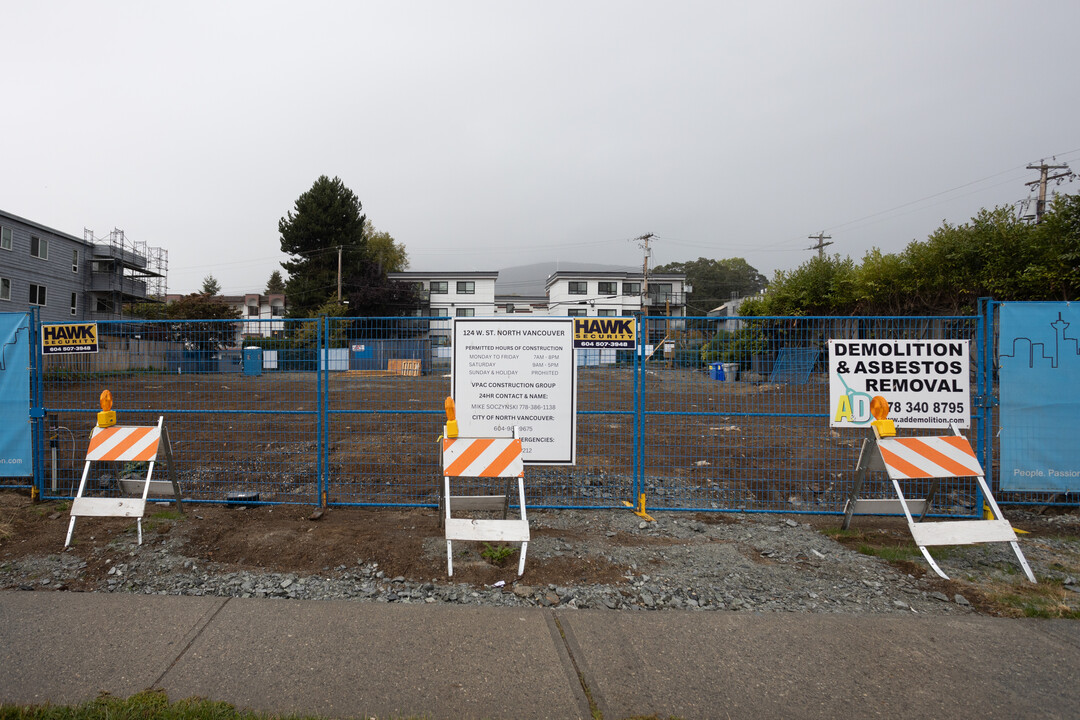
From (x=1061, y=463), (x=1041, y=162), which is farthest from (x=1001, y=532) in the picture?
(x=1041, y=162)

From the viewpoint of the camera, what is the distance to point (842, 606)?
13.8ft

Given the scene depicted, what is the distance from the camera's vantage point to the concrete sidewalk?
3.01 meters

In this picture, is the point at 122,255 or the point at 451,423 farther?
the point at 122,255

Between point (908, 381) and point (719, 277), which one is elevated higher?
point (719, 277)

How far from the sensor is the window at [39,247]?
105 ft

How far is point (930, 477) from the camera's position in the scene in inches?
209

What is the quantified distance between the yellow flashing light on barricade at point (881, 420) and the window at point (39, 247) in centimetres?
4294

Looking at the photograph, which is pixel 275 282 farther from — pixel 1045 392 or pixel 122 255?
pixel 1045 392

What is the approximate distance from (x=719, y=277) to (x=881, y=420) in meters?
109

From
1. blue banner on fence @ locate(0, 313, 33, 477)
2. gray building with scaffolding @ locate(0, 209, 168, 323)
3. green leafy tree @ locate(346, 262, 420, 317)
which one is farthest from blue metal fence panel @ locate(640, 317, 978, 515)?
green leafy tree @ locate(346, 262, 420, 317)

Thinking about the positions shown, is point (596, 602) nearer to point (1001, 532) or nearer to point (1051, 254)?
point (1001, 532)

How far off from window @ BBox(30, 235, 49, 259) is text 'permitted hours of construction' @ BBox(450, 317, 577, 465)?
39.2m

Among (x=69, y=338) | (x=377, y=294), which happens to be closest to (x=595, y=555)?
(x=69, y=338)

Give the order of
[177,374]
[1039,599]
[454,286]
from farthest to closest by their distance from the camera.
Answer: [454,286]
[177,374]
[1039,599]
